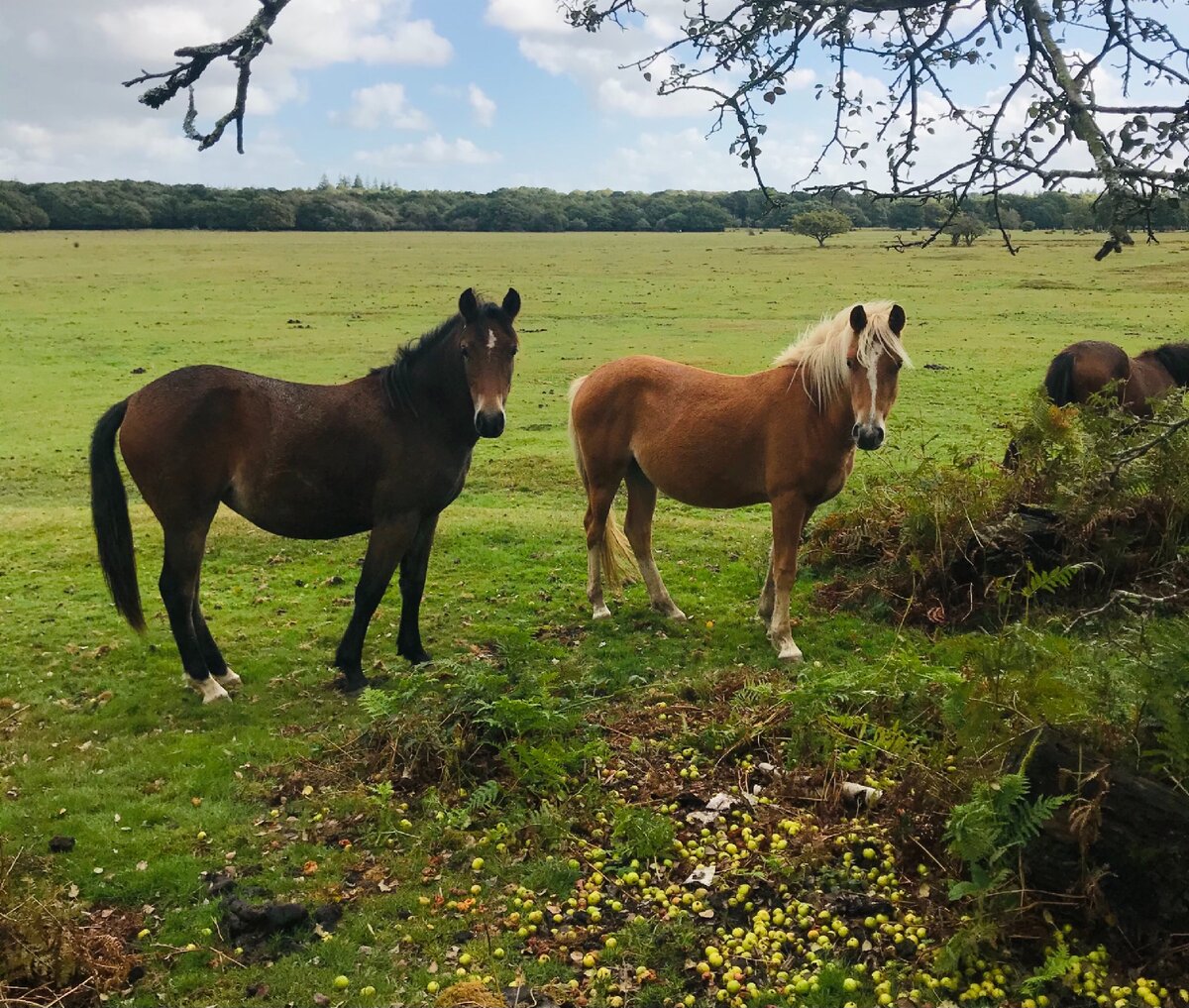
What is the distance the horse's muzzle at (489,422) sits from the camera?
6.38 m

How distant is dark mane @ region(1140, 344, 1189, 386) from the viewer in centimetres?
1249

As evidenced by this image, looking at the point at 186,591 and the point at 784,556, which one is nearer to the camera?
the point at 186,591

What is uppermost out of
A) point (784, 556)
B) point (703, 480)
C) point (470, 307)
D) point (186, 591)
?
point (470, 307)

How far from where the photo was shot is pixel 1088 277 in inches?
1722

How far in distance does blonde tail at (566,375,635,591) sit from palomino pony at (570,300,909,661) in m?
0.01

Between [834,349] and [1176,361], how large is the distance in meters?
8.23

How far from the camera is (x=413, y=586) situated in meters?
7.20

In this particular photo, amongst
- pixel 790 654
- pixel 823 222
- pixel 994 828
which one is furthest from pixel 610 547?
pixel 823 222

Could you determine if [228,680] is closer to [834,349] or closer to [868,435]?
[868,435]

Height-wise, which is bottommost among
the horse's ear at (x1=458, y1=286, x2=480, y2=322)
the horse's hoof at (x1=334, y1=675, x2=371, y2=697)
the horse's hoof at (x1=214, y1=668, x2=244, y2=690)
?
the horse's hoof at (x1=214, y1=668, x2=244, y2=690)

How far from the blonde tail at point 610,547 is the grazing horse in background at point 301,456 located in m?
1.79

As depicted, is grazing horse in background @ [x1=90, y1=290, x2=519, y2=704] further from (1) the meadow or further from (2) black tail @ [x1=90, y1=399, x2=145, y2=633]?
(1) the meadow

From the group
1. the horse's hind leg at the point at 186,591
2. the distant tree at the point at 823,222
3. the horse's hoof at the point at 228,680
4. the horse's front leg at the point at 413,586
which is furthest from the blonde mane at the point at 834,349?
the distant tree at the point at 823,222

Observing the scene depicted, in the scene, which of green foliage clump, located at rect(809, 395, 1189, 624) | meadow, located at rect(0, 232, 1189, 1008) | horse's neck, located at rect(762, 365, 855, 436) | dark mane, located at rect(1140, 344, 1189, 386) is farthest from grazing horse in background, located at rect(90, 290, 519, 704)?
dark mane, located at rect(1140, 344, 1189, 386)
